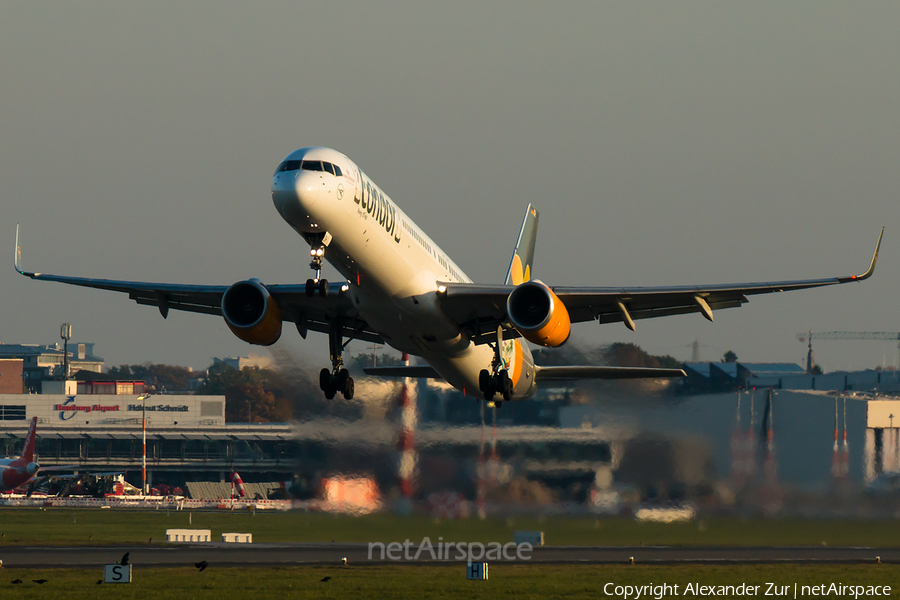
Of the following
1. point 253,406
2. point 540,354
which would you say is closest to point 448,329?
point 540,354

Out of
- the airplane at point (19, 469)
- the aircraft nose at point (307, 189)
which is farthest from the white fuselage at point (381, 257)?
the airplane at point (19, 469)

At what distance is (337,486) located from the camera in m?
40.4

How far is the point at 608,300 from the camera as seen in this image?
30.0 metres

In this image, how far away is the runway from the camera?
1531 inches

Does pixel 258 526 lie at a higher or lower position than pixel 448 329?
lower

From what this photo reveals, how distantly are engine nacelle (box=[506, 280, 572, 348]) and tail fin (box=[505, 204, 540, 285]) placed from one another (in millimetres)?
11776

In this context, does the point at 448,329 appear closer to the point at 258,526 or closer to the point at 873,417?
the point at 873,417

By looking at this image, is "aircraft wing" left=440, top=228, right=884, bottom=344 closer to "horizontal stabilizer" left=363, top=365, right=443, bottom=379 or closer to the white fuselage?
the white fuselage

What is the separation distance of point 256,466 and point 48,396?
155ft

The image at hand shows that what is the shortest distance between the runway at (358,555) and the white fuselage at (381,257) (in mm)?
10538

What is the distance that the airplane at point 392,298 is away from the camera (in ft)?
80.6

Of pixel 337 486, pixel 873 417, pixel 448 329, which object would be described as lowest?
pixel 337 486

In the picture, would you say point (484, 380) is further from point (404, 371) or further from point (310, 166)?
point (310, 166)

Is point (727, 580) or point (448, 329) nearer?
point (448, 329)
